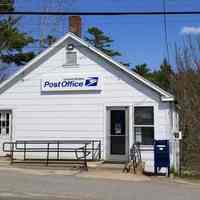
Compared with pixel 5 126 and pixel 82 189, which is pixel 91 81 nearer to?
pixel 5 126

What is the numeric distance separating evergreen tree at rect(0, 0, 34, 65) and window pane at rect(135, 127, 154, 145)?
25042 millimetres

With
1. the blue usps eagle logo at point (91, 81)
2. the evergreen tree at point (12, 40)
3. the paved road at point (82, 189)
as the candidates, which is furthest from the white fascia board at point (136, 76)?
the evergreen tree at point (12, 40)

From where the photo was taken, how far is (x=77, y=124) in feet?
88.2

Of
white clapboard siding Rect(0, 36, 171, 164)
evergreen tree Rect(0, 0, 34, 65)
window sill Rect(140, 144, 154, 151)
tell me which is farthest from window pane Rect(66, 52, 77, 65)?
evergreen tree Rect(0, 0, 34, 65)

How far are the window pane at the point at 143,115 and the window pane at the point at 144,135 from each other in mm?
265

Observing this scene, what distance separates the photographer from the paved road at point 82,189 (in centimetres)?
1627

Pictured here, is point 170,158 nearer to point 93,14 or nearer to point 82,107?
point 82,107

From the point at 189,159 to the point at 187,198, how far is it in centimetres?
1319

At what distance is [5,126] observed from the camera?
28.1 m

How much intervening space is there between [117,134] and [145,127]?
52.0 inches

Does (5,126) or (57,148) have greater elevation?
(5,126)

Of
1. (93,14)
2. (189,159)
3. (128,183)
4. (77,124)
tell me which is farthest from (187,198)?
(189,159)

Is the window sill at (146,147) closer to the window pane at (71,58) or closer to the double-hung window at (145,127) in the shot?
the double-hung window at (145,127)

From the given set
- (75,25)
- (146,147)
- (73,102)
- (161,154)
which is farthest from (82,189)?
(75,25)
